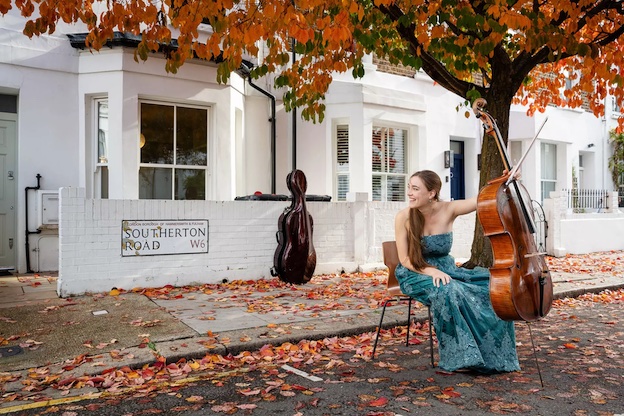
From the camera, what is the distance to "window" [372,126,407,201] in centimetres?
1219

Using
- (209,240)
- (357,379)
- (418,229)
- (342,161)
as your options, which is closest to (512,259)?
(418,229)

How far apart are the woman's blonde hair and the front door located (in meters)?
7.74

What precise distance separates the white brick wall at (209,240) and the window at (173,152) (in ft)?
5.89

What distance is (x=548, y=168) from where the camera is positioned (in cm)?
1648

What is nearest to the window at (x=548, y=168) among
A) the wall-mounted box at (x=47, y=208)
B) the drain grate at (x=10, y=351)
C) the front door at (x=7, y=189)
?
the wall-mounted box at (x=47, y=208)

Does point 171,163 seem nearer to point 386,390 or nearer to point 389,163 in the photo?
point 389,163

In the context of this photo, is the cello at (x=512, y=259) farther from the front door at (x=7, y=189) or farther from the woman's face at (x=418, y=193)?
the front door at (x=7, y=189)

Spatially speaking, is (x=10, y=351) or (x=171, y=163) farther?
(x=171, y=163)

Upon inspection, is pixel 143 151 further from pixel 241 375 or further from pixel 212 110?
pixel 241 375

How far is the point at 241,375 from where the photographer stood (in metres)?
4.39

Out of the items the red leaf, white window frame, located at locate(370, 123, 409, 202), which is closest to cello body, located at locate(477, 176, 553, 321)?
the red leaf

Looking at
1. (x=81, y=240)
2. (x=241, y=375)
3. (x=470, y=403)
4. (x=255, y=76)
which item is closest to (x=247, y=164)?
(x=255, y=76)

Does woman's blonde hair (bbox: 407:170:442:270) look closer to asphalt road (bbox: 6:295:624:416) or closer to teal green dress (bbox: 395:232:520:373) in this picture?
teal green dress (bbox: 395:232:520:373)

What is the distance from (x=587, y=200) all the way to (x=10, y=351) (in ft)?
45.8
